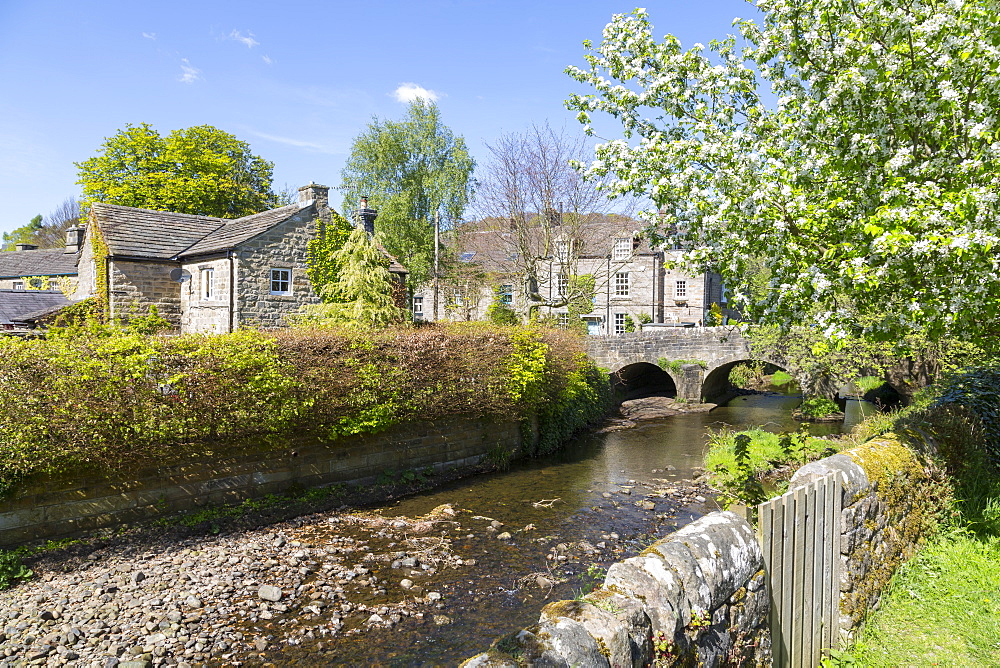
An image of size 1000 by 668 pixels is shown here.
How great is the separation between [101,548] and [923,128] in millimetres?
11114

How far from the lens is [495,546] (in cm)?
966

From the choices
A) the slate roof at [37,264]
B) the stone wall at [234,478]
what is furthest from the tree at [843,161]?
the slate roof at [37,264]

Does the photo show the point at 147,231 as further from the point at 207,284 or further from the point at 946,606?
the point at 946,606

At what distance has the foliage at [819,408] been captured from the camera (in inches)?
861

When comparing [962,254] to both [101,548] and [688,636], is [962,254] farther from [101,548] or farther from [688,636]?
[101,548]

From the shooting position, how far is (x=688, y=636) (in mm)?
3264

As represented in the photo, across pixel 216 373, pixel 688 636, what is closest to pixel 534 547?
pixel 216 373

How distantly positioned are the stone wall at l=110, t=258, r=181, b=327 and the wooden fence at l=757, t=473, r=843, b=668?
2205cm

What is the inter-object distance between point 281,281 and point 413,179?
55.2ft

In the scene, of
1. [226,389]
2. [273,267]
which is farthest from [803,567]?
[273,267]

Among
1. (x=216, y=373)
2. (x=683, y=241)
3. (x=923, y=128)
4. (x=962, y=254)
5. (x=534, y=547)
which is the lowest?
(x=534, y=547)

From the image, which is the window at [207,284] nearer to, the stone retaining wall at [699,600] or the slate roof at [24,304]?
the slate roof at [24,304]

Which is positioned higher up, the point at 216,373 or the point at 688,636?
the point at 216,373

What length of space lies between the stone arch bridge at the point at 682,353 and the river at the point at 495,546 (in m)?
10.6
